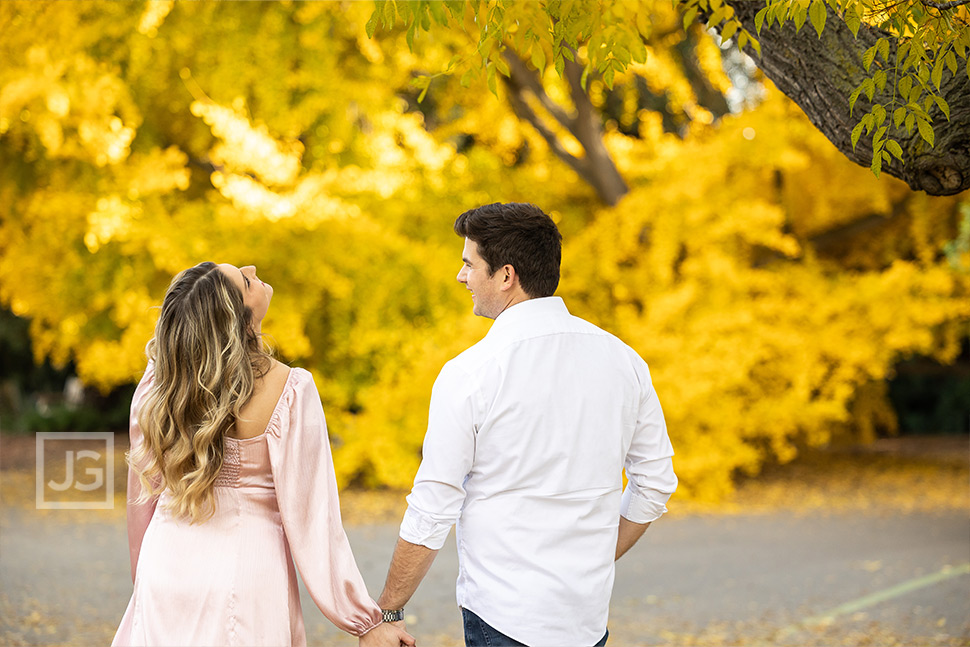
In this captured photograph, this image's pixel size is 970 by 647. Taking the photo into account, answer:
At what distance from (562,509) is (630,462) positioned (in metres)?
0.38

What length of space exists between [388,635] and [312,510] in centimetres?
38

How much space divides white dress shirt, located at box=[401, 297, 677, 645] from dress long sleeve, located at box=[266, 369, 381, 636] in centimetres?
29

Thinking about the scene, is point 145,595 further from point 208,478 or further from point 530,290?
point 530,290

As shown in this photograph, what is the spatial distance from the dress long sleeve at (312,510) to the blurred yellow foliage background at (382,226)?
6484 mm

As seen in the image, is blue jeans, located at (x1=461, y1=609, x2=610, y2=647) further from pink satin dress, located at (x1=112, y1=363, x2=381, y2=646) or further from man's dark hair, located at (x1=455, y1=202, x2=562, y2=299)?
man's dark hair, located at (x1=455, y1=202, x2=562, y2=299)

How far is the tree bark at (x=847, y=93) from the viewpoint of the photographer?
3113 mm

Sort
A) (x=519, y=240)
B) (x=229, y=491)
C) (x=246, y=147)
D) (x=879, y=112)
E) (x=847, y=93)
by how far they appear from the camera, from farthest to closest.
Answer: (x=246, y=147) < (x=847, y=93) < (x=879, y=112) < (x=229, y=491) < (x=519, y=240)

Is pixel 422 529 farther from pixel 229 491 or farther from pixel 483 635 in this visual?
pixel 229 491

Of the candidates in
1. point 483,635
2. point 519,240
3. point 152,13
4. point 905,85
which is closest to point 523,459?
point 483,635

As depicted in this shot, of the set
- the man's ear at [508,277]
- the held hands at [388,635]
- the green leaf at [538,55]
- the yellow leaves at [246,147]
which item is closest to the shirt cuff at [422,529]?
the held hands at [388,635]

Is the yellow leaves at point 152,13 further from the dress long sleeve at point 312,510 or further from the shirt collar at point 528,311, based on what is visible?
the shirt collar at point 528,311

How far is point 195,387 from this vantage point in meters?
2.43

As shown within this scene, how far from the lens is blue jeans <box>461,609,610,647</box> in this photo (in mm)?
2279

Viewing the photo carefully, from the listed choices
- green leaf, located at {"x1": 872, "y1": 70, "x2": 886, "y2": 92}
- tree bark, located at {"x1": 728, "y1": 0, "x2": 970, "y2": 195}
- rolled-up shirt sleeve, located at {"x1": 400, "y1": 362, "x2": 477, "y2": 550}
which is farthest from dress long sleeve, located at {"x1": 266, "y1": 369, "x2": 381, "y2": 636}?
tree bark, located at {"x1": 728, "y1": 0, "x2": 970, "y2": 195}
